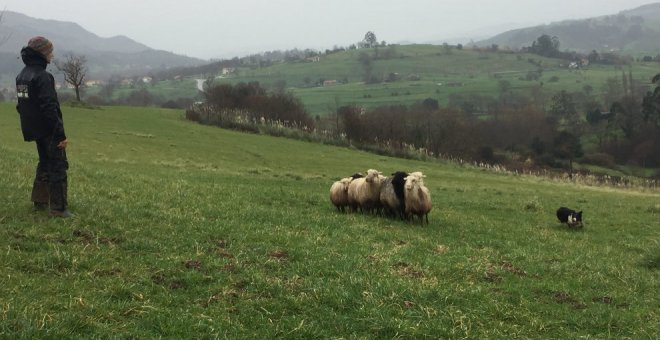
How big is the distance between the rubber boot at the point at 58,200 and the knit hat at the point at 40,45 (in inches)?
110

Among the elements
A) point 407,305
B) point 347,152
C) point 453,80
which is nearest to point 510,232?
point 407,305

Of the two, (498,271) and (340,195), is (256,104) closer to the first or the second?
(340,195)

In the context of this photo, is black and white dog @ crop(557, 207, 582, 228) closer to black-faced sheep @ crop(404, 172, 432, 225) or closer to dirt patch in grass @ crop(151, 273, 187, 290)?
black-faced sheep @ crop(404, 172, 432, 225)

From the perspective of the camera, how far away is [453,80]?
194750 millimetres

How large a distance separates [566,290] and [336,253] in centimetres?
454

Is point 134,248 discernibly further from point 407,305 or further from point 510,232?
point 510,232

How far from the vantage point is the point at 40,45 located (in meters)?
10.7

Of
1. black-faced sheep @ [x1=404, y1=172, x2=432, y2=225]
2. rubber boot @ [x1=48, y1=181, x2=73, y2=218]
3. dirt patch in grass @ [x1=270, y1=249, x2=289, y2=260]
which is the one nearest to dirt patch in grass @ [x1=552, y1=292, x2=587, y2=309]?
dirt patch in grass @ [x1=270, y1=249, x2=289, y2=260]

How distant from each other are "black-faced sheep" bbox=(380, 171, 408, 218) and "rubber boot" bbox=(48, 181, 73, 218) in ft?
30.9

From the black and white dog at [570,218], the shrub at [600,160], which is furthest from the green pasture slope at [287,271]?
the shrub at [600,160]

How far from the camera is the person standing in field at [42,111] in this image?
10.6 meters

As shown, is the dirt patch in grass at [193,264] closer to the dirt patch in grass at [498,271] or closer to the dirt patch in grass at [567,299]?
the dirt patch in grass at [498,271]

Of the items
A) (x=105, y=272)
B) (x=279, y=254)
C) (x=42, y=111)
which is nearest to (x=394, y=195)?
(x=279, y=254)

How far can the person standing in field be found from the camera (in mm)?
10586
